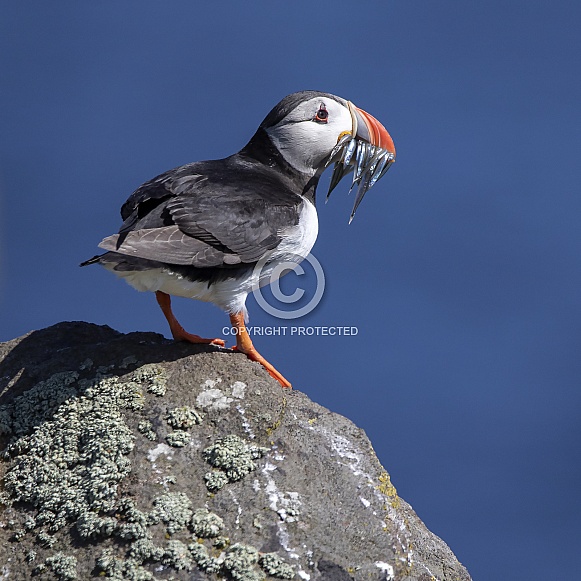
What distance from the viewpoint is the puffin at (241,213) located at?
6.02 meters

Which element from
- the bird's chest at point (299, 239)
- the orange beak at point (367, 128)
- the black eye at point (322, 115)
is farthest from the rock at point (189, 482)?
the orange beak at point (367, 128)

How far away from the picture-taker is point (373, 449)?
577 centimetres

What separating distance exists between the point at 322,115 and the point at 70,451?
3278 mm

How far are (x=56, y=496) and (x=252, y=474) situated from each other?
1.12 meters

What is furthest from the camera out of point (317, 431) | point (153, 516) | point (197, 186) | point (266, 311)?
point (266, 311)

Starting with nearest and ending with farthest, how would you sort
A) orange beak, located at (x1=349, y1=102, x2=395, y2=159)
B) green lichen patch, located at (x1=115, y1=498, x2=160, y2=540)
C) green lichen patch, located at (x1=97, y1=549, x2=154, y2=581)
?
green lichen patch, located at (x1=97, y1=549, x2=154, y2=581) < green lichen patch, located at (x1=115, y1=498, x2=160, y2=540) < orange beak, located at (x1=349, y1=102, x2=395, y2=159)

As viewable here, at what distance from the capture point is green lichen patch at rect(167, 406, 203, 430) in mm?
5547

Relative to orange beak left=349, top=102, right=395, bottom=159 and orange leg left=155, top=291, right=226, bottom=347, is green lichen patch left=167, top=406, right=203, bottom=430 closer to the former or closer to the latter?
orange leg left=155, top=291, right=226, bottom=347

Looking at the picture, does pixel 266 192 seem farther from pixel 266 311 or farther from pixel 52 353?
pixel 52 353

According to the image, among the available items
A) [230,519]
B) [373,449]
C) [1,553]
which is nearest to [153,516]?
[230,519]

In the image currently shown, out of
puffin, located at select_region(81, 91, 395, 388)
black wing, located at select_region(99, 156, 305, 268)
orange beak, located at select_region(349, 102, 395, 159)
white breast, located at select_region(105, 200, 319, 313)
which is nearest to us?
black wing, located at select_region(99, 156, 305, 268)

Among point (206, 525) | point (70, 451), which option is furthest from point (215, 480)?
point (70, 451)

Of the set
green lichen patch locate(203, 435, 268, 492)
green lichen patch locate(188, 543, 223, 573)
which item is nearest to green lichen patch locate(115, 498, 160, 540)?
green lichen patch locate(188, 543, 223, 573)

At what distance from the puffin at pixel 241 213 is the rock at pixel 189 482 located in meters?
0.49
